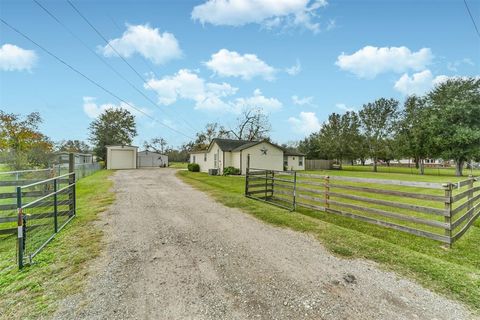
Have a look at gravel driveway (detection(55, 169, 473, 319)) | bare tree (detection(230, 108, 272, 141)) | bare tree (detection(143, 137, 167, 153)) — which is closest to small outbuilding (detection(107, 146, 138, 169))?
bare tree (detection(230, 108, 272, 141))

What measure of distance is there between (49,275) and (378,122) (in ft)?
137

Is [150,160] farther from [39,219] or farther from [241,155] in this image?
[39,219]

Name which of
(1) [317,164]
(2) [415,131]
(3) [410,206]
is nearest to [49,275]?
(3) [410,206]

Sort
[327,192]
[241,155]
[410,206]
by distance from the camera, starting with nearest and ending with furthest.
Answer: [410,206] → [327,192] → [241,155]

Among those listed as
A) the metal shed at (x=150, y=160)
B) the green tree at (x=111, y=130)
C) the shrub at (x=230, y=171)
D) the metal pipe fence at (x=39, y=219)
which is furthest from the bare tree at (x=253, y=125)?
the metal pipe fence at (x=39, y=219)

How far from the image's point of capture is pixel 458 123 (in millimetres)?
26281

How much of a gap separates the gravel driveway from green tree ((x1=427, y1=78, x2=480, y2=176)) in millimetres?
29971

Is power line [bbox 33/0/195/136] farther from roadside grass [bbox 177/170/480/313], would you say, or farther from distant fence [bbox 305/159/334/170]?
distant fence [bbox 305/159/334/170]

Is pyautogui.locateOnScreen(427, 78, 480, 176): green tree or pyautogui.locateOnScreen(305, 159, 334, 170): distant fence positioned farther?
pyautogui.locateOnScreen(305, 159, 334, 170): distant fence

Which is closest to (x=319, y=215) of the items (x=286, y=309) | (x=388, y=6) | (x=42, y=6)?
(x=286, y=309)

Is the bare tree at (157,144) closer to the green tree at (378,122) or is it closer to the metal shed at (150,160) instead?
the metal shed at (150,160)

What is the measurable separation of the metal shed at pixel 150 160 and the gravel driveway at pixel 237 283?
35.9 metres

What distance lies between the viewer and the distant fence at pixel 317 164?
3622cm

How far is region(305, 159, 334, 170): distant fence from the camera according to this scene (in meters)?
36.2
